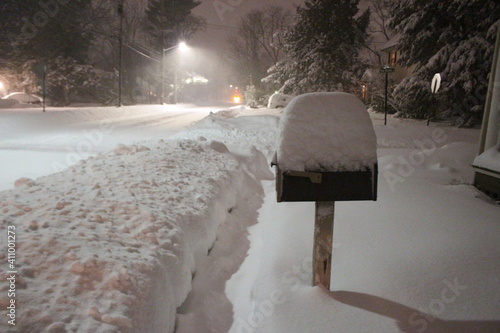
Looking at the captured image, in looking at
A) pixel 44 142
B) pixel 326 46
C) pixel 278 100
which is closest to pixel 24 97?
pixel 278 100

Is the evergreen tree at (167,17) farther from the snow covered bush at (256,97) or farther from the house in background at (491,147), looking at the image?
the house in background at (491,147)

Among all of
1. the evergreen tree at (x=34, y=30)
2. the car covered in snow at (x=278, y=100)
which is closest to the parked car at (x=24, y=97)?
the evergreen tree at (x=34, y=30)

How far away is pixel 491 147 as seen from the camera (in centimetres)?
614

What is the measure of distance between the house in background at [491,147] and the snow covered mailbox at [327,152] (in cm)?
405

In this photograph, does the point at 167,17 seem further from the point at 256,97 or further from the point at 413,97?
the point at 413,97

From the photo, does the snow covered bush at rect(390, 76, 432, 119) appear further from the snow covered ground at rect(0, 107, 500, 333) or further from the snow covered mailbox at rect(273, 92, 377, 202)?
the snow covered mailbox at rect(273, 92, 377, 202)

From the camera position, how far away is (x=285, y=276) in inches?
132

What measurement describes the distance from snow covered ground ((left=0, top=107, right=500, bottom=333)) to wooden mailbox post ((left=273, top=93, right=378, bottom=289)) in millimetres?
972

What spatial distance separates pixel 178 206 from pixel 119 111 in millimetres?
20903

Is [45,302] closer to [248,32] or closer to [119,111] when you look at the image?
[119,111]

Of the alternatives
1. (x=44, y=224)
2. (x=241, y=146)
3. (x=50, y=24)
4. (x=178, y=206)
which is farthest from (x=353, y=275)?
(x=50, y=24)

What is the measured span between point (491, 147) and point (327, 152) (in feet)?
17.0

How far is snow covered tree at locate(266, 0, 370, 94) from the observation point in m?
→ 27.5

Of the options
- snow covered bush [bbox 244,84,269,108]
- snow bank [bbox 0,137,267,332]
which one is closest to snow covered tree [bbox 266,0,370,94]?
snow covered bush [bbox 244,84,269,108]
